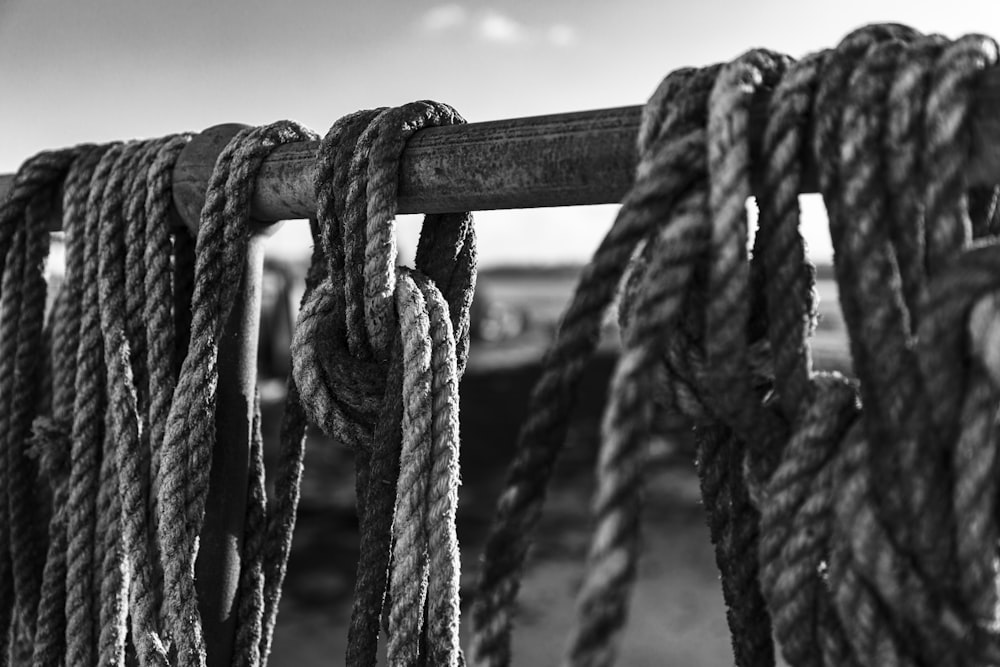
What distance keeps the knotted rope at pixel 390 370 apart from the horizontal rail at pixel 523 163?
0.03m

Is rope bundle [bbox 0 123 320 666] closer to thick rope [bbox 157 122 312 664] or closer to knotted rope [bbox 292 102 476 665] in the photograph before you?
thick rope [bbox 157 122 312 664]

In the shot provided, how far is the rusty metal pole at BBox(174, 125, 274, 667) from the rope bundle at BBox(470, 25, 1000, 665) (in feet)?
1.53

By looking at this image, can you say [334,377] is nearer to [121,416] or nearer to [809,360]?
[121,416]

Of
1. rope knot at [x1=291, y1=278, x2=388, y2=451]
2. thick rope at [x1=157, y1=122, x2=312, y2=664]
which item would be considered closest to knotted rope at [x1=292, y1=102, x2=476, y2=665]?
rope knot at [x1=291, y1=278, x2=388, y2=451]

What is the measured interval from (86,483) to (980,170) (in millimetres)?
984

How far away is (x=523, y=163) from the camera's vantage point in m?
0.73

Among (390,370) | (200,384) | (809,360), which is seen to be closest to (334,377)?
(390,370)

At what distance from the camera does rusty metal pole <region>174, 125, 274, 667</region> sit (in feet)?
3.15

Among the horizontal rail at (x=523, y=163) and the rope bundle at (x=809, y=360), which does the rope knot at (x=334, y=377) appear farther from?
the rope bundle at (x=809, y=360)

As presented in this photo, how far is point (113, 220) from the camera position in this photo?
101 cm

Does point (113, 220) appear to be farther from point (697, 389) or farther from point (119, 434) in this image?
point (697, 389)

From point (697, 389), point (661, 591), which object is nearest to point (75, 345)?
point (697, 389)

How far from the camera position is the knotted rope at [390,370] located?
75 cm

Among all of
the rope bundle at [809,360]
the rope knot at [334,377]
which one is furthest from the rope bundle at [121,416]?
the rope bundle at [809,360]
